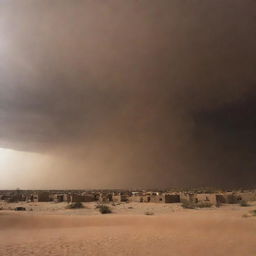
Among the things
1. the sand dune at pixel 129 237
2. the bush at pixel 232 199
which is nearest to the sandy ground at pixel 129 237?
Result: the sand dune at pixel 129 237

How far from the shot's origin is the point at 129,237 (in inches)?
784

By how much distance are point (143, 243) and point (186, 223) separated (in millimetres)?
8544

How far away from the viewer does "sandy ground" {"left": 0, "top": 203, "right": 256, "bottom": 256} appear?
16.1 m

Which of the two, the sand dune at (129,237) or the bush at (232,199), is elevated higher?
the bush at (232,199)

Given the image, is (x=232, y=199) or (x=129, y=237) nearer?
(x=129, y=237)

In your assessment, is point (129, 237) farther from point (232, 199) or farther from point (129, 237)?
point (232, 199)

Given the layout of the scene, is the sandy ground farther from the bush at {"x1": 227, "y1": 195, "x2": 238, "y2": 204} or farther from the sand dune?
the bush at {"x1": 227, "y1": 195, "x2": 238, "y2": 204}

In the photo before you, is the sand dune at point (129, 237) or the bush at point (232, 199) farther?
the bush at point (232, 199)

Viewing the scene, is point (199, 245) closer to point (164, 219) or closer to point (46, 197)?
point (164, 219)

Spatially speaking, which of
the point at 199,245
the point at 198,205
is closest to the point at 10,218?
the point at 199,245

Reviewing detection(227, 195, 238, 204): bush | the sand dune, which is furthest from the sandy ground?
detection(227, 195, 238, 204): bush

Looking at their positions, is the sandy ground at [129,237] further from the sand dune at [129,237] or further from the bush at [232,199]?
the bush at [232,199]

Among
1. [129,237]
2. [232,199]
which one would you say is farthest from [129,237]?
[232,199]

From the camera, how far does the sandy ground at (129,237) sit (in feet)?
52.7
